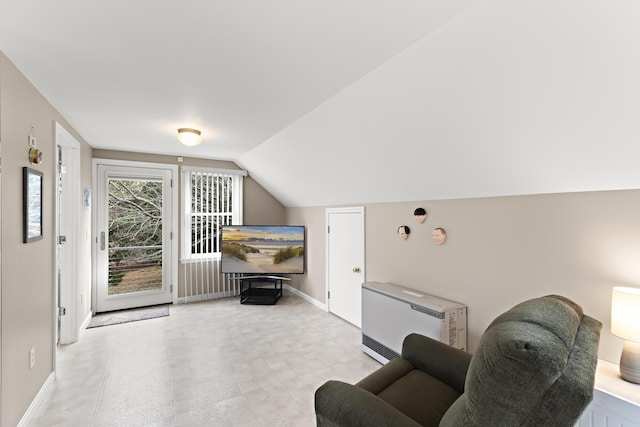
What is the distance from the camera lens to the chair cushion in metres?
1.41

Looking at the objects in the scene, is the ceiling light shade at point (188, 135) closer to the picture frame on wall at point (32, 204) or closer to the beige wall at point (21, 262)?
the beige wall at point (21, 262)

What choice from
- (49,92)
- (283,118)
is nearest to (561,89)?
(283,118)

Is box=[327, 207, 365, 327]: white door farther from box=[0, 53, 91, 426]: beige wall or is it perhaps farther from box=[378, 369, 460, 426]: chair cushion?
box=[0, 53, 91, 426]: beige wall

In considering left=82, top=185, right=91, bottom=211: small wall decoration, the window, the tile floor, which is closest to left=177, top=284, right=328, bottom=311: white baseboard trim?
the tile floor

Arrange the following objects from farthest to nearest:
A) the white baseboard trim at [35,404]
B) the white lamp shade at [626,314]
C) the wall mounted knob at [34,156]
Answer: the wall mounted knob at [34,156] → the white baseboard trim at [35,404] → the white lamp shade at [626,314]

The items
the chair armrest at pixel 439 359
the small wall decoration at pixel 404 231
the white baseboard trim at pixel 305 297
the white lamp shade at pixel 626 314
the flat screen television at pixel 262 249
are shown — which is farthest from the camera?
the flat screen television at pixel 262 249

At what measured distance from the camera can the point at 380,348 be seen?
9.42ft

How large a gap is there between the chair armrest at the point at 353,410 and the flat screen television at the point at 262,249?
11.0 ft

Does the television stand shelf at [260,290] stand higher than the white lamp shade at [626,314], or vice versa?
the white lamp shade at [626,314]

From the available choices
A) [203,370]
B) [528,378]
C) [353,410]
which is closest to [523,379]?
[528,378]

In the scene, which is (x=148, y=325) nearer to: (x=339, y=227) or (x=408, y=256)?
(x=339, y=227)

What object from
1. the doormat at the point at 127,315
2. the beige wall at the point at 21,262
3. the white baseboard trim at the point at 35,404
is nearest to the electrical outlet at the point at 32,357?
the beige wall at the point at 21,262

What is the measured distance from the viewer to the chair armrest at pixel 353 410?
1.22 metres

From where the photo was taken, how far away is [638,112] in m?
1.29
